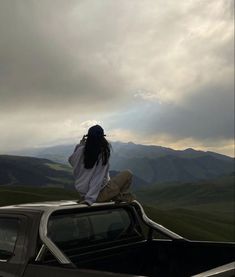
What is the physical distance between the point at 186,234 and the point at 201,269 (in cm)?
5426

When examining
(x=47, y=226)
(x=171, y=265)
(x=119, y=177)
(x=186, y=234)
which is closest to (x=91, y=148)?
(x=119, y=177)

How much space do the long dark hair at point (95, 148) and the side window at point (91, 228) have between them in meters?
0.76

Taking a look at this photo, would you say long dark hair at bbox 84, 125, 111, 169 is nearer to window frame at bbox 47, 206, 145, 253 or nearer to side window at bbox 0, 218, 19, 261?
window frame at bbox 47, 206, 145, 253

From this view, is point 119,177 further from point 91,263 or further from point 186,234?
point 186,234

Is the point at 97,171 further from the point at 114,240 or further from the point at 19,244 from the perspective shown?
the point at 19,244

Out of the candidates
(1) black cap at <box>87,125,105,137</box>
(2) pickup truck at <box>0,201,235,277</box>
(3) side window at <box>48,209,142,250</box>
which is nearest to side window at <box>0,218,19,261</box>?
(2) pickup truck at <box>0,201,235,277</box>

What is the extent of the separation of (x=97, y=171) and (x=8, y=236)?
1.68 m

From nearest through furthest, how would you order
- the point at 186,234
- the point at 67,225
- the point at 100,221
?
1. the point at 67,225
2. the point at 100,221
3. the point at 186,234

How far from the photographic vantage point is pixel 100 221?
677 cm

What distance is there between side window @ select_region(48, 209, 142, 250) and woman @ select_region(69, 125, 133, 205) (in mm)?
274

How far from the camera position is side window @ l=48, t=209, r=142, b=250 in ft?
20.5

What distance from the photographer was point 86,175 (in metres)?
7.19

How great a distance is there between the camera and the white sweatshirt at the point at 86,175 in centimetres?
705

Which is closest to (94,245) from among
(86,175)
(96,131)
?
(86,175)
